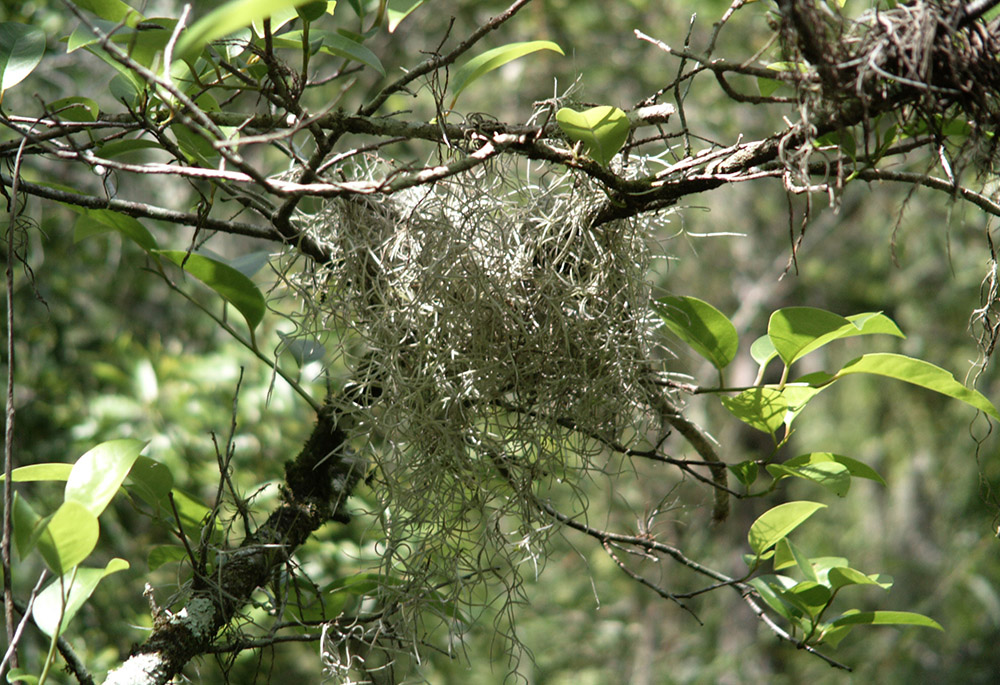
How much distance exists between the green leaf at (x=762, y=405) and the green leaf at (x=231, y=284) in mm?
538

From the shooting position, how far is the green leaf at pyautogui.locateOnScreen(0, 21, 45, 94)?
76 cm

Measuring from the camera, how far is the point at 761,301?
12.2ft

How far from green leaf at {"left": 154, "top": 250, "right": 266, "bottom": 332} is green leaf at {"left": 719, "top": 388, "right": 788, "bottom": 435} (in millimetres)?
538

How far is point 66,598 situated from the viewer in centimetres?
60

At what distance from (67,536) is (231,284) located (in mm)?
369

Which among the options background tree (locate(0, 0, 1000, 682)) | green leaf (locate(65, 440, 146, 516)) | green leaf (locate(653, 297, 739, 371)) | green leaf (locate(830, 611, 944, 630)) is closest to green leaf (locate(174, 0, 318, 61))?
background tree (locate(0, 0, 1000, 682))

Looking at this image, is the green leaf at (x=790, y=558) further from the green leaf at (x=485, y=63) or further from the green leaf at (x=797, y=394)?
the green leaf at (x=485, y=63)

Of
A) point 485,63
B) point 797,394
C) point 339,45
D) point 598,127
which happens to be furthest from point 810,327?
point 339,45

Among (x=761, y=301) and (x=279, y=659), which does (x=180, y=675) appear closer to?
(x=279, y=659)

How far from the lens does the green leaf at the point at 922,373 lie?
754mm

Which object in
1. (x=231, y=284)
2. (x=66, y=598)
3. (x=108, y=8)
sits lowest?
(x=66, y=598)

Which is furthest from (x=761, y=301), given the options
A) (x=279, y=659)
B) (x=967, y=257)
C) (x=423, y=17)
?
(x=279, y=659)

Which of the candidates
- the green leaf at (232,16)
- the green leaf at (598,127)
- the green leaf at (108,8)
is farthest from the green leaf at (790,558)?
the green leaf at (108,8)

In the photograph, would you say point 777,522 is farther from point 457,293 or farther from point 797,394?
point 457,293
